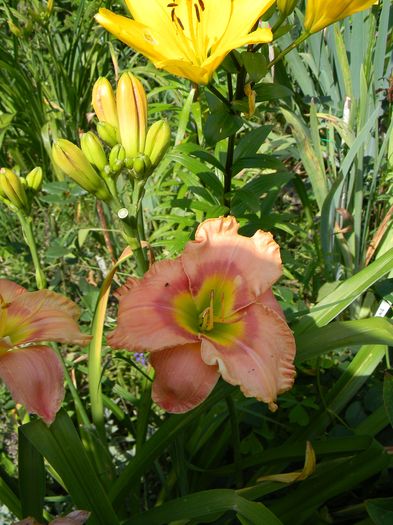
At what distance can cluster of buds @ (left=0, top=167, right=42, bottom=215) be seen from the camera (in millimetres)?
990

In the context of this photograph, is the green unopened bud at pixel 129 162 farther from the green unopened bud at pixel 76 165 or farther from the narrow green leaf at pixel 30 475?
the narrow green leaf at pixel 30 475

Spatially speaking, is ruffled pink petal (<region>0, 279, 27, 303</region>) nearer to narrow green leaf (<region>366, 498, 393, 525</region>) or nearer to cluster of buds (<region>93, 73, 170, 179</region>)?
cluster of buds (<region>93, 73, 170, 179</region>)

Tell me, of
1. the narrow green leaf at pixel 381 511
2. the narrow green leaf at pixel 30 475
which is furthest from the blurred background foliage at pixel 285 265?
the narrow green leaf at pixel 30 475

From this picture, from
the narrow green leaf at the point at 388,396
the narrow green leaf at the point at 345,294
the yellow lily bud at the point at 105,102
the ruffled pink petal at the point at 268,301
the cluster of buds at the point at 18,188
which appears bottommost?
the narrow green leaf at the point at 388,396

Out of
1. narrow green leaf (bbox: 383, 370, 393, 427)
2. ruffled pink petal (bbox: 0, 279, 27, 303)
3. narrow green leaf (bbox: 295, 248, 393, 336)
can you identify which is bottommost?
narrow green leaf (bbox: 383, 370, 393, 427)

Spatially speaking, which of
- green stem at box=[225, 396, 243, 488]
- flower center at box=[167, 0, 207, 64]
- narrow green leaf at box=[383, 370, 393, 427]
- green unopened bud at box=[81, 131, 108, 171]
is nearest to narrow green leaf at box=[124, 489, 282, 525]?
green stem at box=[225, 396, 243, 488]

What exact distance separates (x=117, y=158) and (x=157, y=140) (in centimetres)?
6

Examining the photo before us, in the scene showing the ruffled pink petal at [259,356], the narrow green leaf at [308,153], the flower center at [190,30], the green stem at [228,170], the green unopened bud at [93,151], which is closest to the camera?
the ruffled pink petal at [259,356]

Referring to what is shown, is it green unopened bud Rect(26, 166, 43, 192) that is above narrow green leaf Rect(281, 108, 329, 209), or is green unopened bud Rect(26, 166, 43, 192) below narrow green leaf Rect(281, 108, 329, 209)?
above

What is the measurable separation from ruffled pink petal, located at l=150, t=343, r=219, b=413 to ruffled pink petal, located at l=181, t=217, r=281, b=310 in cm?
11

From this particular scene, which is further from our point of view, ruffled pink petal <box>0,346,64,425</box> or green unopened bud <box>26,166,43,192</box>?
green unopened bud <box>26,166,43,192</box>

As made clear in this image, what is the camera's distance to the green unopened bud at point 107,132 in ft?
2.74

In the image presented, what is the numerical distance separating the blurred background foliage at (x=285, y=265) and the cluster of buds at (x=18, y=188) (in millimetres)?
287

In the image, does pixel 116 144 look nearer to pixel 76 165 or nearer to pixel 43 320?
pixel 76 165
